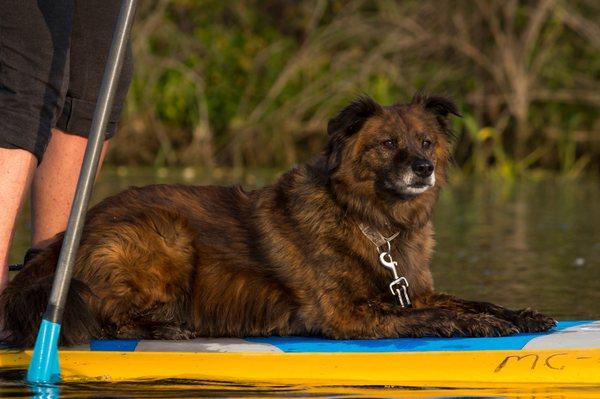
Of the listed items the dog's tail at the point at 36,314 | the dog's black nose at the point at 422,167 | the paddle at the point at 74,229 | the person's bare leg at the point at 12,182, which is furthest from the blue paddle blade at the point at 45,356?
the dog's black nose at the point at 422,167

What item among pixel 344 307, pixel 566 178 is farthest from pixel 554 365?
pixel 566 178

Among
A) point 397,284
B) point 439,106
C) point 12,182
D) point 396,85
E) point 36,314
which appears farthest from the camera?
point 396,85

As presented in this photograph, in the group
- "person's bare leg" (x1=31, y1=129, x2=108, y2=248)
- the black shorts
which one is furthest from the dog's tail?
"person's bare leg" (x1=31, y1=129, x2=108, y2=248)

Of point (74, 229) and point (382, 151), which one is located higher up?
point (382, 151)

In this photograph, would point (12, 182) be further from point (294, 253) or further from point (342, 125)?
point (342, 125)

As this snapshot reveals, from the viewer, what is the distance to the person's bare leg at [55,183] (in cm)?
545

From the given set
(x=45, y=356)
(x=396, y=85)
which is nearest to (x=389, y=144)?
(x=45, y=356)

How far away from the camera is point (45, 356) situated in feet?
14.6

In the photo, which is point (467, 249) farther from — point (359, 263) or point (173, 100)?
point (173, 100)

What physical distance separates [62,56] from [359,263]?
1332mm

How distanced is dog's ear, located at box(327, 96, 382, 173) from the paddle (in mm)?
1145

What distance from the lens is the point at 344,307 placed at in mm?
5141

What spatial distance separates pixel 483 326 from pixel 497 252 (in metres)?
4.06

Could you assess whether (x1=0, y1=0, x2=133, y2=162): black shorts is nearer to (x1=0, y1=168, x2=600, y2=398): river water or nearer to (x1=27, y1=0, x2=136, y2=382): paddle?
(x1=27, y1=0, x2=136, y2=382): paddle
